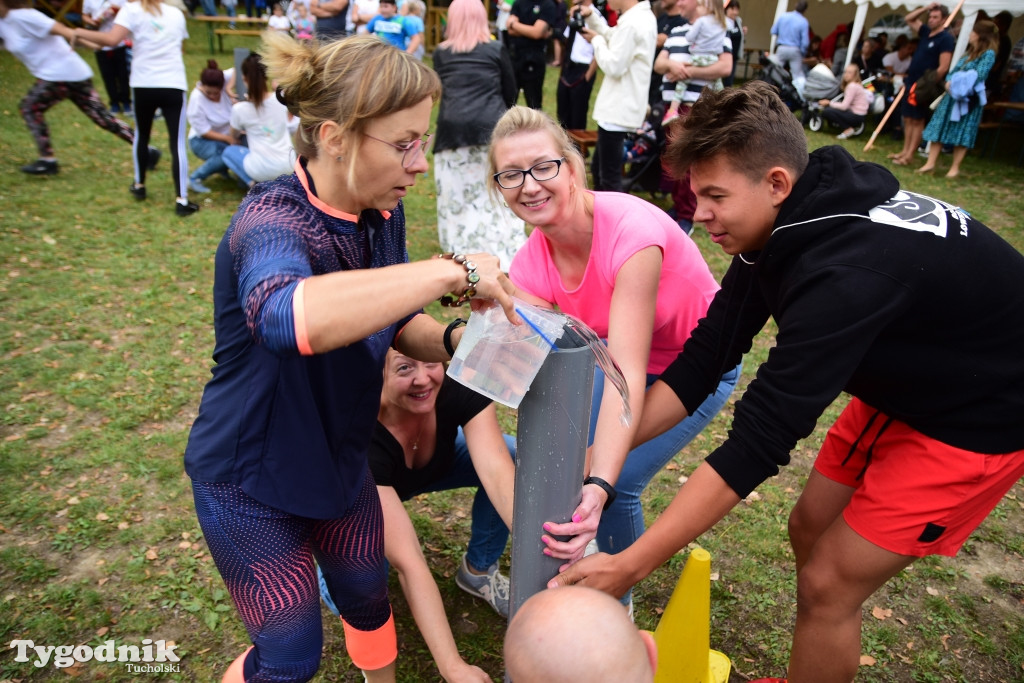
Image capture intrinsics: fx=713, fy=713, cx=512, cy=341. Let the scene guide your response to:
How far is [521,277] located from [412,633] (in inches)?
59.6

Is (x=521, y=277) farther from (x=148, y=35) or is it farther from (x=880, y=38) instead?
(x=880, y=38)

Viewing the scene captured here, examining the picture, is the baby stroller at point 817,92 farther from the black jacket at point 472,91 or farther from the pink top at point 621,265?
the pink top at point 621,265

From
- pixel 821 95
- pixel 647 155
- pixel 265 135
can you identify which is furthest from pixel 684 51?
pixel 821 95

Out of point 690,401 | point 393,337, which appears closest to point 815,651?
point 690,401

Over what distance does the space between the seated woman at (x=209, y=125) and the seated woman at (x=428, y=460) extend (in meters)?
6.43

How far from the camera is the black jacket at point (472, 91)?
5.61m

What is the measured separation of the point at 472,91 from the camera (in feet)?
18.5

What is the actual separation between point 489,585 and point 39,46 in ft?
24.9

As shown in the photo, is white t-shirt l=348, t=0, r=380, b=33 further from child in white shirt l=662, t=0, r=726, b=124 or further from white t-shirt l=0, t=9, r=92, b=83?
child in white shirt l=662, t=0, r=726, b=124

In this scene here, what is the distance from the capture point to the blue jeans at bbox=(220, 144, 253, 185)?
781 cm

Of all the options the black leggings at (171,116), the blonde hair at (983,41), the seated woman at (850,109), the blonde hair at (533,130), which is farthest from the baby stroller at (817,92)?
the blonde hair at (533,130)

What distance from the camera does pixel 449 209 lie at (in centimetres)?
623

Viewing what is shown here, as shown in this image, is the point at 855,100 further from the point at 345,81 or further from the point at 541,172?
the point at 345,81

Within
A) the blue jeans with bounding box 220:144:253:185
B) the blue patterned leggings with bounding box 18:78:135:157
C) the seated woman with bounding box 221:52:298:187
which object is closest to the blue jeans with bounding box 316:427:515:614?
the seated woman with bounding box 221:52:298:187
